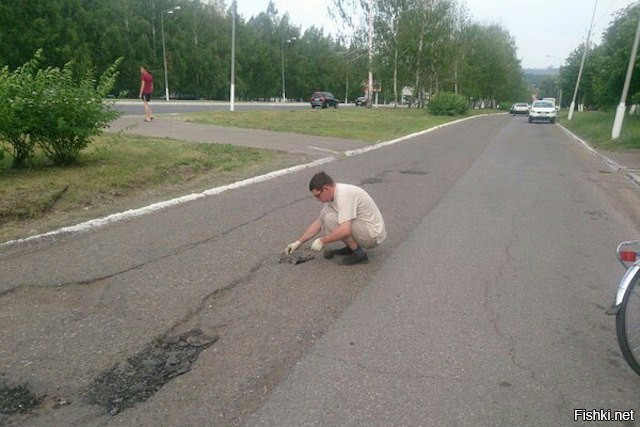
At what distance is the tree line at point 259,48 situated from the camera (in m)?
45.6

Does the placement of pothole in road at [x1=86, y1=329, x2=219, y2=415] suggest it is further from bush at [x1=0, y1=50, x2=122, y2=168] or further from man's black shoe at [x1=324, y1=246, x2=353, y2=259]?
bush at [x1=0, y1=50, x2=122, y2=168]

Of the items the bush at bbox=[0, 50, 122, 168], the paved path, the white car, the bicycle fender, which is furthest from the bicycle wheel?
the white car

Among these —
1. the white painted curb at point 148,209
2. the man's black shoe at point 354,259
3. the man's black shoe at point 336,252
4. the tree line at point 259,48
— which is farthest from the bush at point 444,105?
the man's black shoe at point 354,259

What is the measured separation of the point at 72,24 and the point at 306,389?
58.0 metres

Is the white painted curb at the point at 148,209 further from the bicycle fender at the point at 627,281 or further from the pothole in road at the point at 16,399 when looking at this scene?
the bicycle fender at the point at 627,281

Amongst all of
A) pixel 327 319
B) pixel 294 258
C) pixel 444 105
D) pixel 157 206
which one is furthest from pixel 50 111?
pixel 444 105

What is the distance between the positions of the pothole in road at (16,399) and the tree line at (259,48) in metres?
25.8

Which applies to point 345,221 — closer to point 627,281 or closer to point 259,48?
point 627,281

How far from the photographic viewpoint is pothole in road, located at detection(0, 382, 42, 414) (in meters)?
2.64

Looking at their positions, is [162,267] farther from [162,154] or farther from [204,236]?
[162,154]

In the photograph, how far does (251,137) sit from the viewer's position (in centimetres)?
1619

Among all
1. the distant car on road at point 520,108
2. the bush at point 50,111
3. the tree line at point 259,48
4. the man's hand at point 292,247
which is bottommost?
the distant car on road at point 520,108

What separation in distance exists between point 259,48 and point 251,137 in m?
69.6

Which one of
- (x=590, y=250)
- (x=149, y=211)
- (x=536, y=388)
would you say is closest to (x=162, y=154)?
(x=149, y=211)
